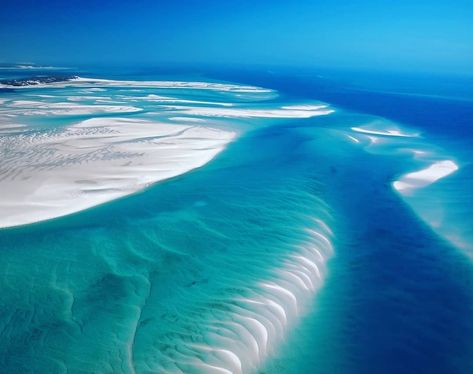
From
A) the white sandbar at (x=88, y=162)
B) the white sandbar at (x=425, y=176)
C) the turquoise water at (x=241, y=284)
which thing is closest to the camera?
the turquoise water at (x=241, y=284)

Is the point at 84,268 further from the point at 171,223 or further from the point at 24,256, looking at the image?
the point at 171,223

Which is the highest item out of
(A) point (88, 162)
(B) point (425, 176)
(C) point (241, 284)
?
(A) point (88, 162)

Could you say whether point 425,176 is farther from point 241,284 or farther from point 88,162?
point 88,162

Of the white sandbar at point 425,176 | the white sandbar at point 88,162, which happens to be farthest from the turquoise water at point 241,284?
the white sandbar at point 88,162

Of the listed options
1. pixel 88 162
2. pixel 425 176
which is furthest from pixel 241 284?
pixel 425 176

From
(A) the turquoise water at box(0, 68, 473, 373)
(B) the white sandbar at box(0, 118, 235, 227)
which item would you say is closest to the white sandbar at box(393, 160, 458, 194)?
(A) the turquoise water at box(0, 68, 473, 373)

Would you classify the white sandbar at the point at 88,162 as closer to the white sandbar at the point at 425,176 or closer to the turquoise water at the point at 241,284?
the turquoise water at the point at 241,284

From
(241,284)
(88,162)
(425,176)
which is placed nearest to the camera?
(241,284)

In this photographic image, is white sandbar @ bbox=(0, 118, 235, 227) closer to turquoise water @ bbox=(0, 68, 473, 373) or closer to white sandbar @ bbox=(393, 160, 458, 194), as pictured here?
turquoise water @ bbox=(0, 68, 473, 373)
